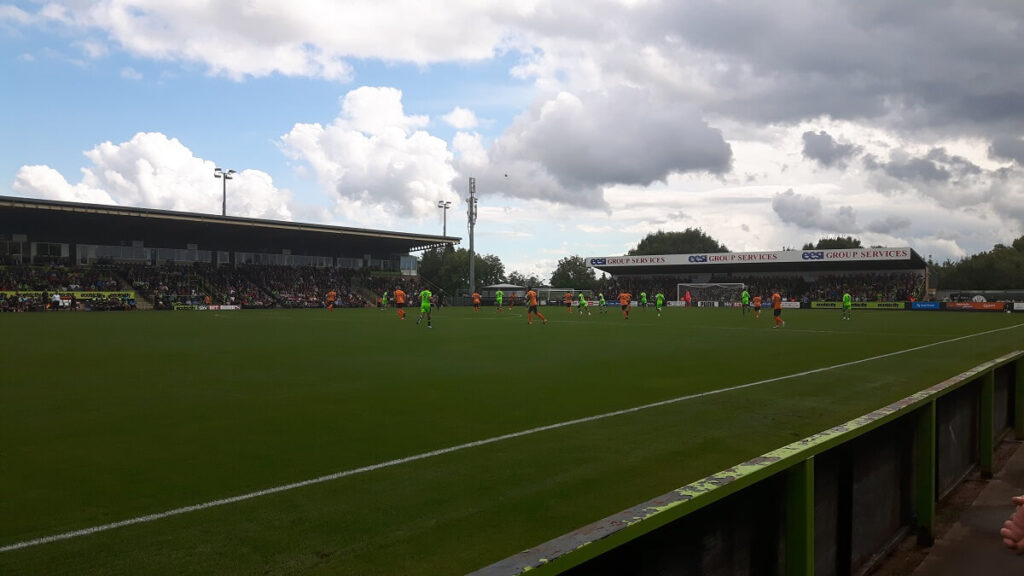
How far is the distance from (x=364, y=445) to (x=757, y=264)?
7786 centimetres

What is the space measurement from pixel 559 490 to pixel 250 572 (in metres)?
2.39

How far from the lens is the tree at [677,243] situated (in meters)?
140

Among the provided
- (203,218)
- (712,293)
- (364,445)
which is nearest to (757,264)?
(712,293)

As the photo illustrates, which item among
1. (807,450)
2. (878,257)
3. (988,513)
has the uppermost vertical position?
(878,257)

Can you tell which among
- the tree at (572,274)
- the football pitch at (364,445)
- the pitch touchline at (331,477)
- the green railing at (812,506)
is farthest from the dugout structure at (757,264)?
the green railing at (812,506)

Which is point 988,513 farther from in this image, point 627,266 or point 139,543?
point 627,266

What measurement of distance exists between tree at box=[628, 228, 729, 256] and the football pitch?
125 meters

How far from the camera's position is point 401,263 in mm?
85125

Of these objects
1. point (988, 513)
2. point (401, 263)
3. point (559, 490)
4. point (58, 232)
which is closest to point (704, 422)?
point (988, 513)

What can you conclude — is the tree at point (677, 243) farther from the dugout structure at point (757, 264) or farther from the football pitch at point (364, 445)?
the football pitch at point (364, 445)

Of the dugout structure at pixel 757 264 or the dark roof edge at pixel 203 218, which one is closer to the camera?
the dark roof edge at pixel 203 218

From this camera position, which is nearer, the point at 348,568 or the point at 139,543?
the point at 348,568

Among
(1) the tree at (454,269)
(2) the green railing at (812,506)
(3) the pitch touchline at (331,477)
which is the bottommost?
(3) the pitch touchline at (331,477)

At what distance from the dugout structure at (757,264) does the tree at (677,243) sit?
1941 inches
